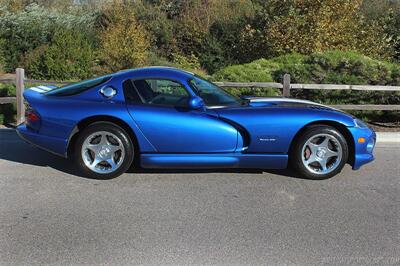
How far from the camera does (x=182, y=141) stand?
18.6 ft

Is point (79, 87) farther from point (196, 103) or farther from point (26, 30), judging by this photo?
point (26, 30)

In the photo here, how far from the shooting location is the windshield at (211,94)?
19.5 ft

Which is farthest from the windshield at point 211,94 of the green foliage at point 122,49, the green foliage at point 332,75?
the green foliage at point 122,49

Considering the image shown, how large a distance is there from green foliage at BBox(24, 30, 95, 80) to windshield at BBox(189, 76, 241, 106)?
11.7m

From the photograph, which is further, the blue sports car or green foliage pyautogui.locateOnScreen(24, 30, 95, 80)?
green foliage pyautogui.locateOnScreen(24, 30, 95, 80)

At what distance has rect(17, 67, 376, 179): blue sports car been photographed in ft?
18.6

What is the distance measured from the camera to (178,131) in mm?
5652

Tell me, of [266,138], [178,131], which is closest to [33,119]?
[178,131]

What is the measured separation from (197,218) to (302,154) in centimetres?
176

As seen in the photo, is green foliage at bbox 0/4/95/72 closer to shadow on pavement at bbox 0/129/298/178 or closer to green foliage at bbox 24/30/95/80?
green foliage at bbox 24/30/95/80

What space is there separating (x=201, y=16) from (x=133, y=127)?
795 inches

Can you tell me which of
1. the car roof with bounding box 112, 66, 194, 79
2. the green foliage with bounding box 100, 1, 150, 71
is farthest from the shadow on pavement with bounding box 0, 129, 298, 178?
the green foliage with bounding box 100, 1, 150, 71

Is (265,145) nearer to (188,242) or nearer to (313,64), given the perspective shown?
(188,242)

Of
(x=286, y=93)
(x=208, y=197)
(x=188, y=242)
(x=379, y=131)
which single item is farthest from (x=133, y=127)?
(x=379, y=131)
